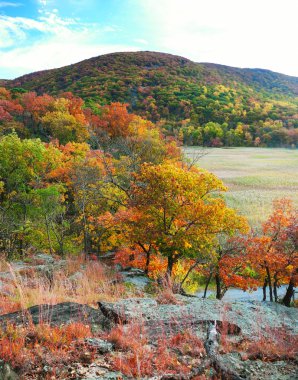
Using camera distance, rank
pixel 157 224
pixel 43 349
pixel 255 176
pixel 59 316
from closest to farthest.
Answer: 1. pixel 43 349
2. pixel 59 316
3. pixel 157 224
4. pixel 255 176

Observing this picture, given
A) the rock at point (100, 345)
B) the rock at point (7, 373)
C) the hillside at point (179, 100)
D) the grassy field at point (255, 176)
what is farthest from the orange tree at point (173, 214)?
the hillside at point (179, 100)

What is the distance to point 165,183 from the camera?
20.6 m

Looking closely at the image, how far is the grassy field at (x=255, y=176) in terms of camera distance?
5331 centimetres

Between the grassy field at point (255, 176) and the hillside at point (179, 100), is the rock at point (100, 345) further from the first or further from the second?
Answer: the hillside at point (179, 100)

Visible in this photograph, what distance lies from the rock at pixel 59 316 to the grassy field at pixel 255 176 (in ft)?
121

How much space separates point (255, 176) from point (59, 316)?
73.4 meters

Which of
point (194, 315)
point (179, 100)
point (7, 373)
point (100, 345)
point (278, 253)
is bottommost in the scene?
point (278, 253)

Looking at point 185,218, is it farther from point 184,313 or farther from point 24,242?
point 24,242

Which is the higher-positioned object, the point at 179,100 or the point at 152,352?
the point at 179,100

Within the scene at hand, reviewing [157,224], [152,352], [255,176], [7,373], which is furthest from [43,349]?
[255,176]

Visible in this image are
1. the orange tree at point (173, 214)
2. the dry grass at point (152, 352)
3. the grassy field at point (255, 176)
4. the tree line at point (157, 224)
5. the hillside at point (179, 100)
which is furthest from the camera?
the hillside at point (179, 100)

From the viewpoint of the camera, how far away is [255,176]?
76188 mm

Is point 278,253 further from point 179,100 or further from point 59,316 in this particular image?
point 179,100

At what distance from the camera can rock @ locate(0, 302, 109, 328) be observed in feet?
23.5
